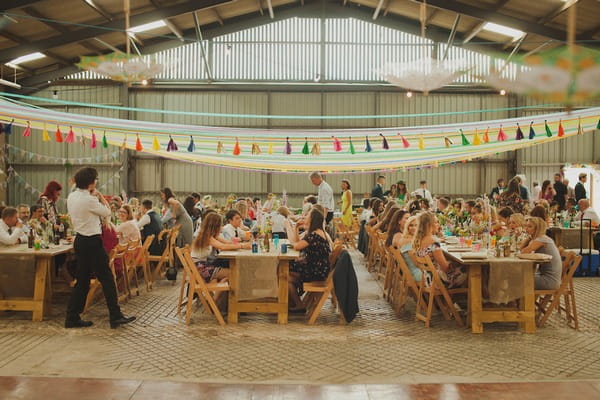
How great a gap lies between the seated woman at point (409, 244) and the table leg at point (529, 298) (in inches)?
37.7

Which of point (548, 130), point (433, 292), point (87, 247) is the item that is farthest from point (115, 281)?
point (548, 130)

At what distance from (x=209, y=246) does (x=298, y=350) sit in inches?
63.2

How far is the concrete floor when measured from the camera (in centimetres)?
409

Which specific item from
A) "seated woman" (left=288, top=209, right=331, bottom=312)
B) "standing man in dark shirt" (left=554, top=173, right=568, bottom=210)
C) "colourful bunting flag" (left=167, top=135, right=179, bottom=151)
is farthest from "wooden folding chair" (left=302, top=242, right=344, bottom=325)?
"standing man in dark shirt" (left=554, top=173, right=568, bottom=210)

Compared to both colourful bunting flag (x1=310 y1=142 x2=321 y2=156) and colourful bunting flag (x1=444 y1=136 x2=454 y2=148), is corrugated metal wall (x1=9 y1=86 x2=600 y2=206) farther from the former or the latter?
colourful bunting flag (x1=310 y1=142 x2=321 y2=156)

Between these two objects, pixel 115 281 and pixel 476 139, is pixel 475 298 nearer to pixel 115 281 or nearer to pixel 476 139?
pixel 476 139

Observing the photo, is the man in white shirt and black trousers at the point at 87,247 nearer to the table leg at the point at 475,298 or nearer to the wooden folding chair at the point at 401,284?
the wooden folding chair at the point at 401,284

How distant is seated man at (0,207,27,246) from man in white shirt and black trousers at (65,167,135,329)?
1077 mm

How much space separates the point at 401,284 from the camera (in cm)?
598

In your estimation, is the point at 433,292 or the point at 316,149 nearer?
the point at 433,292

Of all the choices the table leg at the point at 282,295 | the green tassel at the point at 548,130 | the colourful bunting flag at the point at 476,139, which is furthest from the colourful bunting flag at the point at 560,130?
the table leg at the point at 282,295

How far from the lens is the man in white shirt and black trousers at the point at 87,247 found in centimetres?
516

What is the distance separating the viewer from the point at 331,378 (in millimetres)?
4008

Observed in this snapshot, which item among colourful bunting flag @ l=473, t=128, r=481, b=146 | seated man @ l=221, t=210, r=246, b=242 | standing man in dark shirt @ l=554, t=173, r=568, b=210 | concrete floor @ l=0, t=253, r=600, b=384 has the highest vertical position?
colourful bunting flag @ l=473, t=128, r=481, b=146
